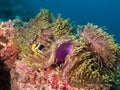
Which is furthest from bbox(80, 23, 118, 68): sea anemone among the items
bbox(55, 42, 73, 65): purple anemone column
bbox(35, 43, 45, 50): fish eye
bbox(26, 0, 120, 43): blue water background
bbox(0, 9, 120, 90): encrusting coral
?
bbox(26, 0, 120, 43): blue water background

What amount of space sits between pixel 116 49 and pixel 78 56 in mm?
511

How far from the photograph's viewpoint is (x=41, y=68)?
3.83 m

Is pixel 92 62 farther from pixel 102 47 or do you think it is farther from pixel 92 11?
pixel 92 11

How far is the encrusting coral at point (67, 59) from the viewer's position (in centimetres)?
346

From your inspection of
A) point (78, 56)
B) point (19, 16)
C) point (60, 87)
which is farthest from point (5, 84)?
point (19, 16)

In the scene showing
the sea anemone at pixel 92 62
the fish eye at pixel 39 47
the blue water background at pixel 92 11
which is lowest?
the sea anemone at pixel 92 62

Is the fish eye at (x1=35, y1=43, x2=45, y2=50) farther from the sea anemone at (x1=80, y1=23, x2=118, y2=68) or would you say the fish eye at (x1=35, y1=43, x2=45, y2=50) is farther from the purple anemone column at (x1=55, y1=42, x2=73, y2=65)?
the sea anemone at (x1=80, y1=23, x2=118, y2=68)

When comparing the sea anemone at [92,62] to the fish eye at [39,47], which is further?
the fish eye at [39,47]

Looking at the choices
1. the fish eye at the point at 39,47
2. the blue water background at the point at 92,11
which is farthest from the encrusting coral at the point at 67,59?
the blue water background at the point at 92,11

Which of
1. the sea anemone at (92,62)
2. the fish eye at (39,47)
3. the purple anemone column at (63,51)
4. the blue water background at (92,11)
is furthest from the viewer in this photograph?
the blue water background at (92,11)

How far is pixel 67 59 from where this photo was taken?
3523 mm

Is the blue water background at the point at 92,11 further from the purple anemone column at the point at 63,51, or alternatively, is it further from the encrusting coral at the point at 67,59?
the purple anemone column at the point at 63,51

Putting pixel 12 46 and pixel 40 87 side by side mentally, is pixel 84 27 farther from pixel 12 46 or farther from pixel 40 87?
pixel 12 46

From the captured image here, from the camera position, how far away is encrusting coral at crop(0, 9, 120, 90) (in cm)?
346
